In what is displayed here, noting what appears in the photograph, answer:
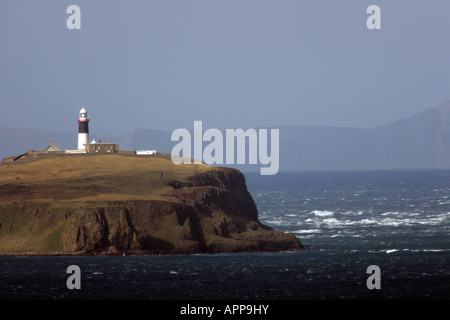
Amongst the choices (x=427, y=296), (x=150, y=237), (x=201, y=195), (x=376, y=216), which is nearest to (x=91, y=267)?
(x=150, y=237)

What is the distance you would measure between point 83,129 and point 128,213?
43.3 m

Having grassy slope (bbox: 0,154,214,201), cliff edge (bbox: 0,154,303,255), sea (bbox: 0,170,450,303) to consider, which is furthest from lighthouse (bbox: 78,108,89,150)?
sea (bbox: 0,170,450,303)

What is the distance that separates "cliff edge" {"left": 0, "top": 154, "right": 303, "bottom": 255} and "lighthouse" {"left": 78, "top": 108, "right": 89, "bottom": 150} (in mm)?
15813

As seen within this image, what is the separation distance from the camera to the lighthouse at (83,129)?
146500 mm

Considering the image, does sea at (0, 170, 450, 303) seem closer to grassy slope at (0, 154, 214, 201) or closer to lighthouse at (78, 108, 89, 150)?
grassy slope at (0, 154, 214, 201)

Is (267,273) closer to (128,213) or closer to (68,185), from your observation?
(128,213)

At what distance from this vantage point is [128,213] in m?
108

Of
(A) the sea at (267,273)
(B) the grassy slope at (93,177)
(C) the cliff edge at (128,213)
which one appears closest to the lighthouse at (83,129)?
(B) the grassy slope at (93,177)

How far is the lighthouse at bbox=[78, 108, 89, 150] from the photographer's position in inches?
5768

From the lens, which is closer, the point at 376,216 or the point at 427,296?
the point at 427,296

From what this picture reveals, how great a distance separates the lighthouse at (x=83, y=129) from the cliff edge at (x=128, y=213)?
1581cm
